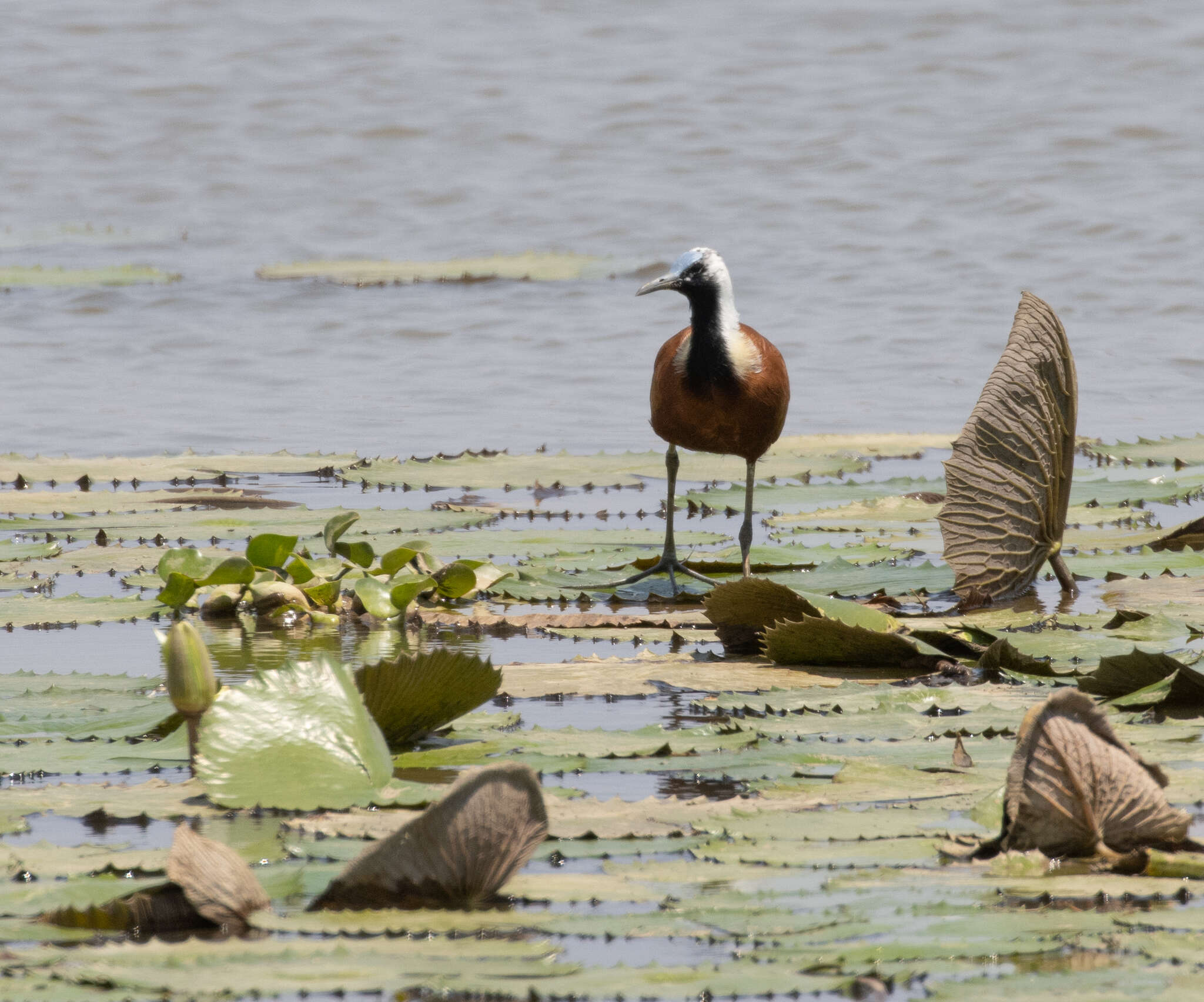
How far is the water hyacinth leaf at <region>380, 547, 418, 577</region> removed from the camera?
391cm

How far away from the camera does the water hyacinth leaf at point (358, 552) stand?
3.99 metres

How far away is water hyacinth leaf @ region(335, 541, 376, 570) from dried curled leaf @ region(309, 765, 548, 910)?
2.18 m

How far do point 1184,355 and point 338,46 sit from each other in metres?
12.9

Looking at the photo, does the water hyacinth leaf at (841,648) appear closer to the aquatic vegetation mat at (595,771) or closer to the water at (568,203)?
the aquatic vegetation mat at (595,771)

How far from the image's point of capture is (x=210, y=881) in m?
1.74

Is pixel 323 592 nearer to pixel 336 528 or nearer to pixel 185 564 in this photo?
pixel 336 528

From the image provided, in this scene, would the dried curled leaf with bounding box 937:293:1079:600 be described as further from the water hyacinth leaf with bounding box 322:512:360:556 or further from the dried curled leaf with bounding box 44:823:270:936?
the dried curled leaf with bounding box 44:823:270:936

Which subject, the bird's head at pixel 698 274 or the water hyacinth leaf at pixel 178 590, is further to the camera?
the bird's head at pixel 698 274

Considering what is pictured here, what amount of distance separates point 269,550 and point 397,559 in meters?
0.29

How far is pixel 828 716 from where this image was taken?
2.80 meters

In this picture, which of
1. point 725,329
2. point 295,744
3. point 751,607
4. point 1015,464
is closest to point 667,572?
point 725,329

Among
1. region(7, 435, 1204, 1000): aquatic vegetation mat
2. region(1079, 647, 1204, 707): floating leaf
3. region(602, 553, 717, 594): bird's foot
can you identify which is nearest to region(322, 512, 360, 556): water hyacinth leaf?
region(7, 435, 1204, 1000): aquatic vegetation mat

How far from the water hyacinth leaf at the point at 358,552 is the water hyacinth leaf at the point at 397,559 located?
0.22ft

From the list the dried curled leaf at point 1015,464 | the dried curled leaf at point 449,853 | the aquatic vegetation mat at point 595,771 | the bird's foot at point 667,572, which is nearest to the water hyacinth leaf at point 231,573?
the aquatic vegetation mat at point 595,771
